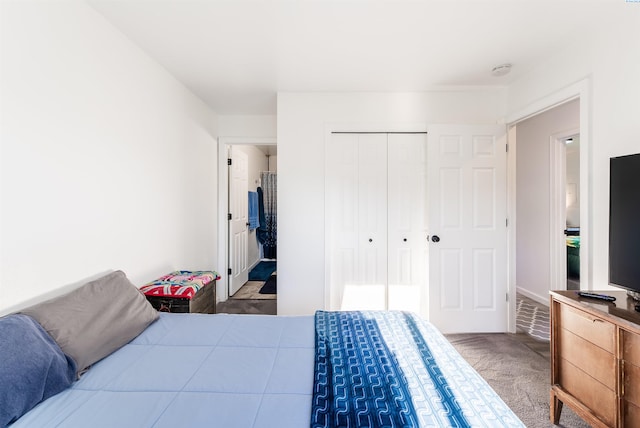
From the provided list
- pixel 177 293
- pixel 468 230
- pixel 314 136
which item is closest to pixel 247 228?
pixel 314 136

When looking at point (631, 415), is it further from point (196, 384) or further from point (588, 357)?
point (196, 384)

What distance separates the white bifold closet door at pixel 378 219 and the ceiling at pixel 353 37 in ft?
2.09

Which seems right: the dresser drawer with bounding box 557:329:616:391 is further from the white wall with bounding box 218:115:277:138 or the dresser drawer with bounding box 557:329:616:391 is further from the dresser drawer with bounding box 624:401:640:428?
the white wall with bounding box 218:115:277:138

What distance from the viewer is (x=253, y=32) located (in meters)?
1.93

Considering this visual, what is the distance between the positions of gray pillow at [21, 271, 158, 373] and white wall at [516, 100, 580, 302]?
4370 mm

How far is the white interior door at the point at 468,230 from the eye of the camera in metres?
2.81

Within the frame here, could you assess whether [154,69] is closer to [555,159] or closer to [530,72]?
[530,72]

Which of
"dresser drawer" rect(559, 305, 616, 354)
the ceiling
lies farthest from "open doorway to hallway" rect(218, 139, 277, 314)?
"dresser drawer" rect(559, 305, 616, 354)

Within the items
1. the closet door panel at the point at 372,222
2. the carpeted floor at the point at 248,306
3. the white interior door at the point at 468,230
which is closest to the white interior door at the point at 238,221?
the carpeted floor at the point at 248,306

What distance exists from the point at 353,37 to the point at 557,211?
10.9 feet

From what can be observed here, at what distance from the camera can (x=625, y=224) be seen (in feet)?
4.85

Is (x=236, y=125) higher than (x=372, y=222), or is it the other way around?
(x=236, y=125)

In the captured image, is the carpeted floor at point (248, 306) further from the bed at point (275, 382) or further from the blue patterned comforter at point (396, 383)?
the blue patterned comforter at point (396, 383)

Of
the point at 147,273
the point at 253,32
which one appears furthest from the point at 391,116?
the point at 147,273
